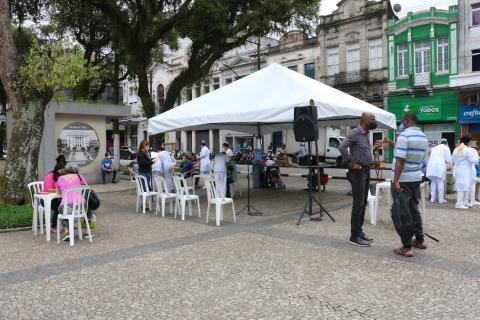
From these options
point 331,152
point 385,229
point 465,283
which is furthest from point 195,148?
point 465,283

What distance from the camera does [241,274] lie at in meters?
5.37

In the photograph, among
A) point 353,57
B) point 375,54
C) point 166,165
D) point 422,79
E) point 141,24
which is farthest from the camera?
point 353,57

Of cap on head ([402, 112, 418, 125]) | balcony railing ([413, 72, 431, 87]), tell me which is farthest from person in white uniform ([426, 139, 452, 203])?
balcony railing ([413, 72, 431, 87])

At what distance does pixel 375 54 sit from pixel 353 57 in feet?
5.25

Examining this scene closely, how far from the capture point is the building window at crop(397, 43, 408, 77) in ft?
97.0

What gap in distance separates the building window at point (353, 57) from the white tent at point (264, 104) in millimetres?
22216

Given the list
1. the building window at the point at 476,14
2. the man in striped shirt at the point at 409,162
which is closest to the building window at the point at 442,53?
the building window at the point at 476,14

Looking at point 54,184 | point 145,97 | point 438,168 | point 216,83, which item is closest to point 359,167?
point 54,184

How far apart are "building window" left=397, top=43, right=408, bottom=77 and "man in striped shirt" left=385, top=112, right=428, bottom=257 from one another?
25.5m

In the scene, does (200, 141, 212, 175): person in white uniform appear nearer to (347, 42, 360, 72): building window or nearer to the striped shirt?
the striped shirt

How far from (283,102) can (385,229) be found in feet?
10.1

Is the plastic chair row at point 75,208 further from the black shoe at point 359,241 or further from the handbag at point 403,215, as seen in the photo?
the handbag at point 403,215

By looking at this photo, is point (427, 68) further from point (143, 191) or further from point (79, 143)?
point (143, 191)

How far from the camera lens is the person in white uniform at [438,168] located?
10.9 meters
